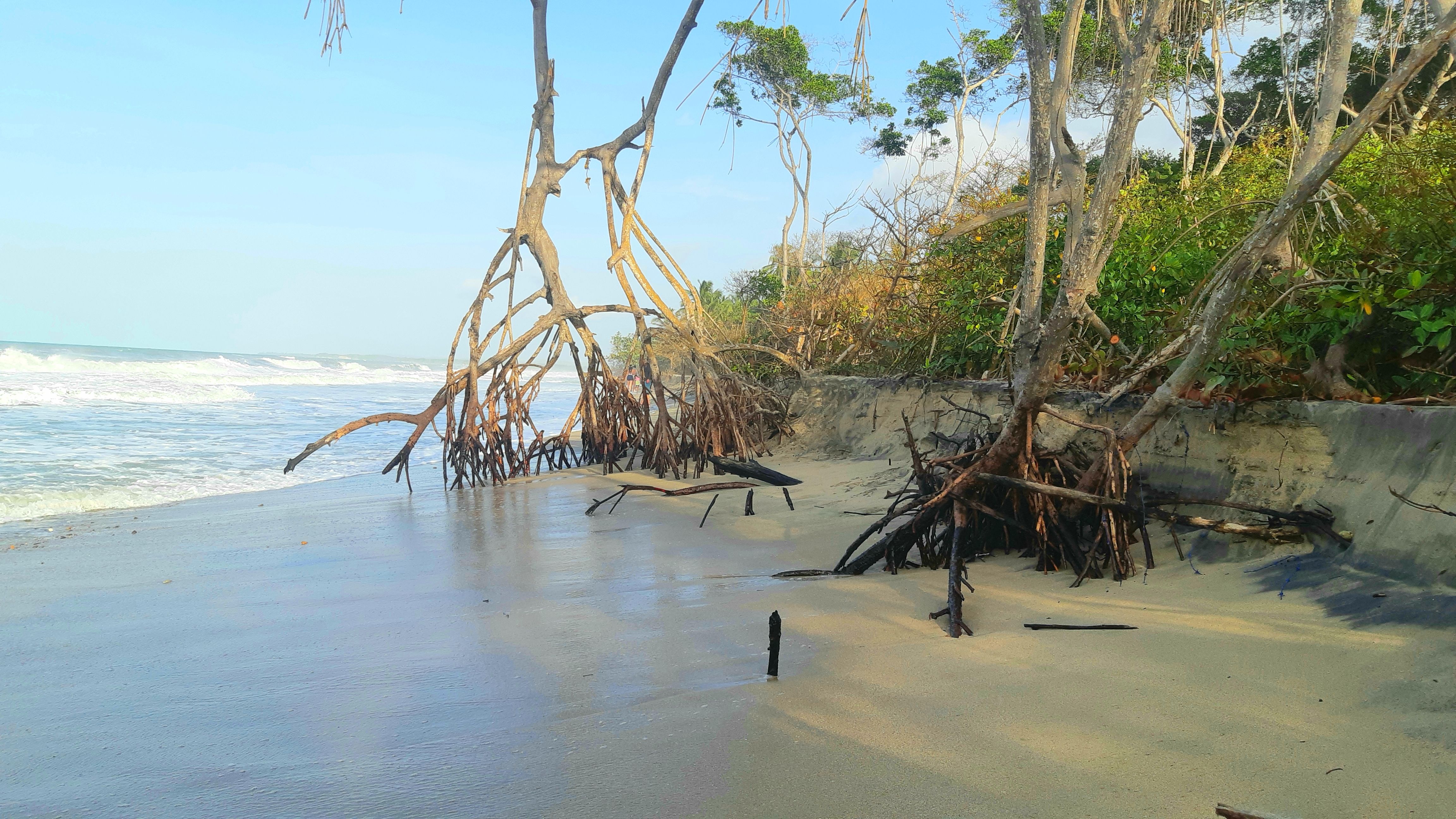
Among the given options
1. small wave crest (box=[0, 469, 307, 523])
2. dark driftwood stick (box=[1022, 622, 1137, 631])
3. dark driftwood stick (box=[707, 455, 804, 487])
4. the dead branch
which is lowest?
small wave crest (box=[0, 469, 307, 523])

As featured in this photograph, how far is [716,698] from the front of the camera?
7.88 feet

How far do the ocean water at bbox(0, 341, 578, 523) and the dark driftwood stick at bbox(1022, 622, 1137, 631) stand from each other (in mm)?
7200

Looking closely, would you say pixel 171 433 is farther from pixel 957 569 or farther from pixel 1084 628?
pixel 1084 628

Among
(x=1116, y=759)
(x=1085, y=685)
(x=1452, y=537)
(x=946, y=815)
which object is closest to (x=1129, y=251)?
(x=1452, y=537)

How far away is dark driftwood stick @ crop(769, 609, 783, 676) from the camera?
2438 mm

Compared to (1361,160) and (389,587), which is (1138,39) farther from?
(389,587)

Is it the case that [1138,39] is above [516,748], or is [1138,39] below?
above

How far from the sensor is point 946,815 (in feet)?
5.70

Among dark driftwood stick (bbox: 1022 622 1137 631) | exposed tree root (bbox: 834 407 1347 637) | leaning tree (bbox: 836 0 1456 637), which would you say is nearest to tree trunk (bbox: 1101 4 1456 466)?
leaning tree (bbox: 836 0 1456 637)

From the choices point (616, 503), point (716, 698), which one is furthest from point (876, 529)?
point (616, 503)

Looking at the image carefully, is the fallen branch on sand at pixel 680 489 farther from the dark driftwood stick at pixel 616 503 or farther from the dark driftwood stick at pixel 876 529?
the dark driftwood stick at pixel 876 529

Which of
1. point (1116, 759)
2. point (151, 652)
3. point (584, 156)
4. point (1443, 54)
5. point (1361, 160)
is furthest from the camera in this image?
point (1443, 54)

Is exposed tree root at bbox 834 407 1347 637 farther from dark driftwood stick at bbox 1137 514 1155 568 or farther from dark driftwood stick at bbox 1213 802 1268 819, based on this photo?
dark driftwood stick at bbox 1213 802 1268 819

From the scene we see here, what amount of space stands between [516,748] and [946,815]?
1087mm
